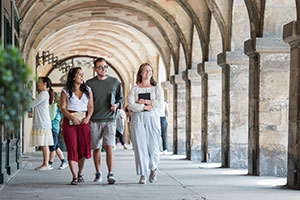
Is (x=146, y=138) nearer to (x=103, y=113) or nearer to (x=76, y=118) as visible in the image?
(x=103, y=113)

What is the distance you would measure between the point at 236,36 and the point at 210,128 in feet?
7.84

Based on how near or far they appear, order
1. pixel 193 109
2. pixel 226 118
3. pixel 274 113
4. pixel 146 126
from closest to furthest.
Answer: pixel 146 126
pixel 274 113
pixel 226 118
pixel 193 109

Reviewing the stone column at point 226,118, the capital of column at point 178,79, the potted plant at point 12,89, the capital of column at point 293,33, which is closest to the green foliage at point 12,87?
the potted plant at point 12,89

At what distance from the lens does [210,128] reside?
1245 cm

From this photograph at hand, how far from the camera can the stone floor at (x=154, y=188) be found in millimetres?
5766

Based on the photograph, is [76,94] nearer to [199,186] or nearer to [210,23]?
[199,186]

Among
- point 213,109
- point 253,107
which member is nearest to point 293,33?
point 253,107

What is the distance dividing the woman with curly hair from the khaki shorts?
10 centimetres

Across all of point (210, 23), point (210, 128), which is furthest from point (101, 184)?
point (210, 23)

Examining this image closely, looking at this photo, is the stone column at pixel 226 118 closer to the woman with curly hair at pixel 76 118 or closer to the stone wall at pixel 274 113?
the stone wall at pixel 274 113

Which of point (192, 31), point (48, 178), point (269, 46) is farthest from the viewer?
point (192, 31)

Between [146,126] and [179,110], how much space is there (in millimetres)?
9647

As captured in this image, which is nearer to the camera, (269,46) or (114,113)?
(114,113)

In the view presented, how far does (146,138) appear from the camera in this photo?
7016mm
